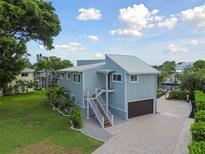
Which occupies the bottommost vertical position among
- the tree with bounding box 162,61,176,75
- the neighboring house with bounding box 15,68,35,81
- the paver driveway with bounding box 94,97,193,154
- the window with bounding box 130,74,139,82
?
the paver driveway with bounding box 94,97,193,154

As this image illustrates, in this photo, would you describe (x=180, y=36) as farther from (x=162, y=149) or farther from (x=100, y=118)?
(x=162, y=149)

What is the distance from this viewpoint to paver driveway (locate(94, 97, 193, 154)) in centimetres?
1037

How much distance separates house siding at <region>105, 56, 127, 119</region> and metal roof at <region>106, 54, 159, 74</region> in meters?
0.43

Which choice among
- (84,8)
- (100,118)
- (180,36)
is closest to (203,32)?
(180,36)

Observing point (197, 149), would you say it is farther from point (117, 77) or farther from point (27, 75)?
point (27, 75)

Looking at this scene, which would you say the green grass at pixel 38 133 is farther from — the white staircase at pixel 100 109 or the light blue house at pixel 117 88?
the light blue house at pixel 117 88

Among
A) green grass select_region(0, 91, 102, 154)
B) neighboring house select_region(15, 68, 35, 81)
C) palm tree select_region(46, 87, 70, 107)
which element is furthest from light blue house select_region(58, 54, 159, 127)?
neighboring house select_region(15, 68, 35, 81)

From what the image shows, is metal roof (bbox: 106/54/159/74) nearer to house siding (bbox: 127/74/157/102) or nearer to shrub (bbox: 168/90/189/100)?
house siding (bbox: 127/74/157/102)

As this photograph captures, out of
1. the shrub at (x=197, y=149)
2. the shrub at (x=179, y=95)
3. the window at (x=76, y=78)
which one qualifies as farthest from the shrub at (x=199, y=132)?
the shrub at (x=179, y=95)

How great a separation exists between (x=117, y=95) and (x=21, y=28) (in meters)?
12.0

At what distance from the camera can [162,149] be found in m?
10.4

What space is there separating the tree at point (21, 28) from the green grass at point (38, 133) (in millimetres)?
5440

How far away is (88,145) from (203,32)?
19.4 meters

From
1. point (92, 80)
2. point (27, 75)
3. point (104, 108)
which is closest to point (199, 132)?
point (104, 108)
